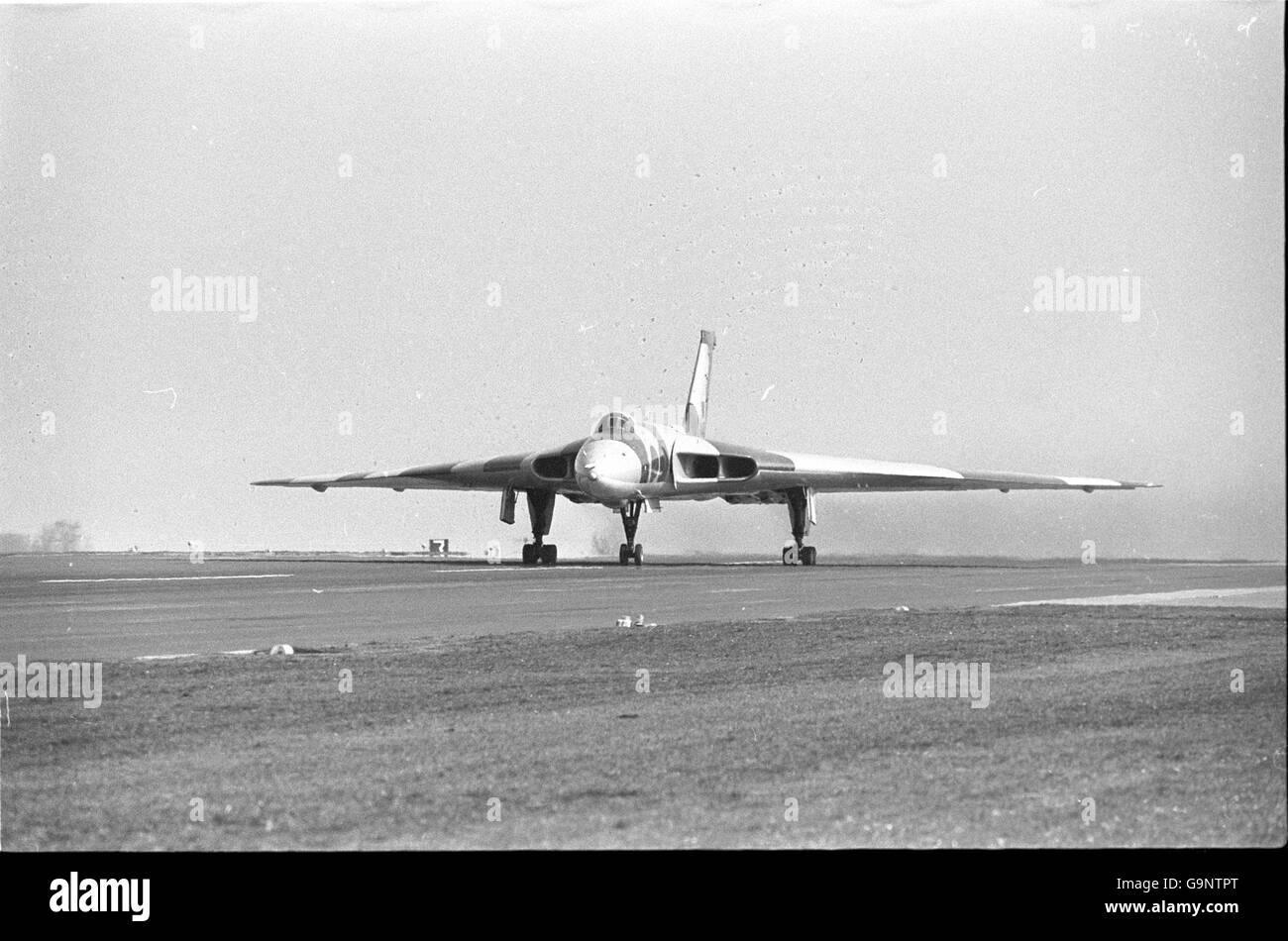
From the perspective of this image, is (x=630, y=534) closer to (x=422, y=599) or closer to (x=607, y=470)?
(x=607, y=470)

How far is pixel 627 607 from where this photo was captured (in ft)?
78.9

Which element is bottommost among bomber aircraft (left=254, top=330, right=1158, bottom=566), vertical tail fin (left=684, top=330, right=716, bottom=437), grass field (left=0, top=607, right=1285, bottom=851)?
grass field (left=0, top=607, right=1285, bottom=851)

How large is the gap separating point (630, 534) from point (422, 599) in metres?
23.3

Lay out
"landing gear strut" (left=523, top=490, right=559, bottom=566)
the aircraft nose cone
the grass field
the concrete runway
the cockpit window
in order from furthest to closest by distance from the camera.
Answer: "landing gear strut" (left=523, top=490, right=559, bottom=566), the cockpit window, the aircraft nose cone, the concrete runway, the grass field

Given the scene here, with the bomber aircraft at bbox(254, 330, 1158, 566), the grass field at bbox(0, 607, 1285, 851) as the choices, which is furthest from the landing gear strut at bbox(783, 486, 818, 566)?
the grass field at bbox(0, 607, 1285, 851)

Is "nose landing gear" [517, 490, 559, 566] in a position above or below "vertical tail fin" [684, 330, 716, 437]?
below

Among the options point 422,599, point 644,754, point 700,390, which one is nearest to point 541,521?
point 700,390

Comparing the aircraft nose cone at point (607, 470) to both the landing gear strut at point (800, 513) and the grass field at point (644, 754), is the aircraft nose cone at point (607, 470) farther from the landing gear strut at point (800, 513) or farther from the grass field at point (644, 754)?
the grass field at point (644, 754)

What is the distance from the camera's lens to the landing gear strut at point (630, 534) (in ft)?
159

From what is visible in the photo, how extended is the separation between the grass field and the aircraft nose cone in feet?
90.7

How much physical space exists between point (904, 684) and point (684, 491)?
35.5m

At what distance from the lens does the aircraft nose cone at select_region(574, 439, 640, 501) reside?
4422 centimetres

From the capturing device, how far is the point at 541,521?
5003 cm

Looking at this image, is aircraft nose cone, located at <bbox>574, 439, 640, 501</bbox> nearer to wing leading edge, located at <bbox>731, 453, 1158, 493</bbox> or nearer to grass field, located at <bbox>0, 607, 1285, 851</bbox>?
wing leading edge, located at <bbox>731, 453, 1158, 493</bbox>
